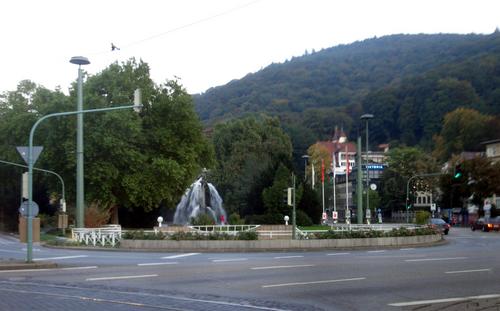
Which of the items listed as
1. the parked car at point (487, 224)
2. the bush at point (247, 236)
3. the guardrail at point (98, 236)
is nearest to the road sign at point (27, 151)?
the guardrail at point (98, 236)

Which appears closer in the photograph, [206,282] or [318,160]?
[206,282]

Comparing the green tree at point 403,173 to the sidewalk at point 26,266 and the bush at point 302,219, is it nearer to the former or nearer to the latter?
the bush at point 302,219

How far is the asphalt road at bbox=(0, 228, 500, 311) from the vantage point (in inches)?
490

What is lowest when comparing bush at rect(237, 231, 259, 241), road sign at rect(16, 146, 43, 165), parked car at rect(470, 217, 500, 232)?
parked car at rect(470, 217, 500, 232)

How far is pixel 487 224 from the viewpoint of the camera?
2680 inches

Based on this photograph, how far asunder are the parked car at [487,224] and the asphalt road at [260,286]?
47.7m

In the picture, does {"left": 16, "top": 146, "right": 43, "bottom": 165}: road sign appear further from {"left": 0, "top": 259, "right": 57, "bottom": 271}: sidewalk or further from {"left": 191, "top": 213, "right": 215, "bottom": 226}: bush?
{"left": 191, "top": 213, "right": 215, "bottom": 226}: bush

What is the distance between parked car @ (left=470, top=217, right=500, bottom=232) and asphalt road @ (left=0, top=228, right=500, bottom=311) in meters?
47.7

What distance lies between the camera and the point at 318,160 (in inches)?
4860

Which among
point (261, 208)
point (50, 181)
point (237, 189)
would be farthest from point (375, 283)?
point (237, 189)

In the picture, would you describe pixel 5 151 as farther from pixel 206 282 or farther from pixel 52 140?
pixel 206 282

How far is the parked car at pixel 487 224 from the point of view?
220 ft

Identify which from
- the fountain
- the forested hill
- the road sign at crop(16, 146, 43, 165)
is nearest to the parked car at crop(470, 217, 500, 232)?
the fountain

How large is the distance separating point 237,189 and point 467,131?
66837 millimetres
